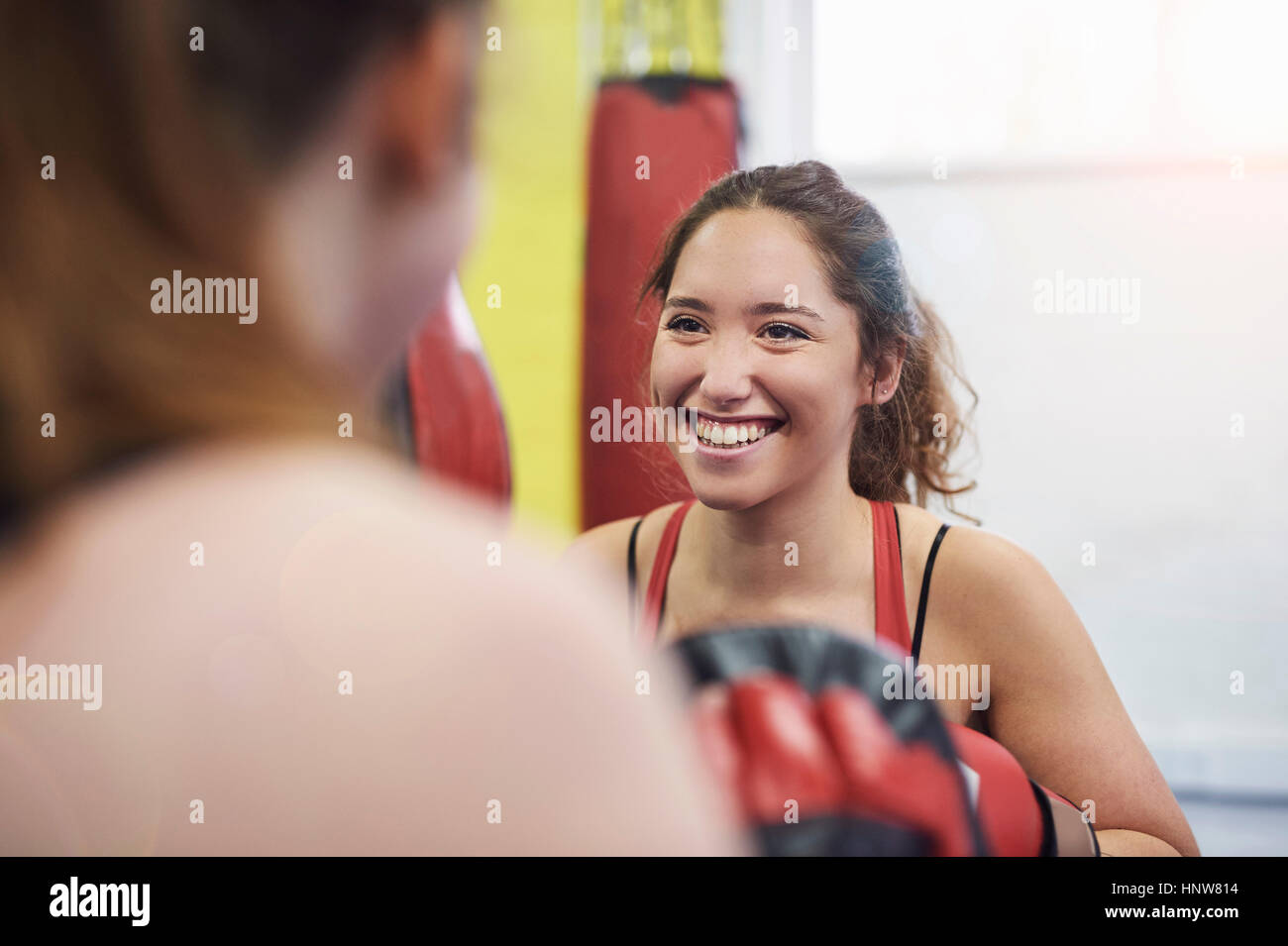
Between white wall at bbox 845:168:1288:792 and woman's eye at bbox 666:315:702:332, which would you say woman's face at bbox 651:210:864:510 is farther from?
white wall at bbox 845:168:1288:792

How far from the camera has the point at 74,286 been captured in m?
0.49

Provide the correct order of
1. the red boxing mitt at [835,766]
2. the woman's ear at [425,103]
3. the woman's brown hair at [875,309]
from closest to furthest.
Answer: the woman's ear at [425,103]
the red boxing mitt at [835,766]
the woman's brown hair at [875,309]

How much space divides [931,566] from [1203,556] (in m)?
0.34

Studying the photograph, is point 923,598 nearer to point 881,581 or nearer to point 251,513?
point 881,581

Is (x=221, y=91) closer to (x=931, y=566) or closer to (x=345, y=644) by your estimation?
(x=345, y=644)

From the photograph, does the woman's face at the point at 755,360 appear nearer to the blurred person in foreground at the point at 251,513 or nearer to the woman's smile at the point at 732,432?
the woman's smile at the point at 732,432

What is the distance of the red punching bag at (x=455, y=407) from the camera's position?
108 centimetres

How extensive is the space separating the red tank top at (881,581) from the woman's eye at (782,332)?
194 millimetres

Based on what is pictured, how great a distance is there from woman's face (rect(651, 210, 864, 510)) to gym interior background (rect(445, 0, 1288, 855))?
0.11m

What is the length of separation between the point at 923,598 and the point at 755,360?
0.30m

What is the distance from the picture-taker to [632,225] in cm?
105

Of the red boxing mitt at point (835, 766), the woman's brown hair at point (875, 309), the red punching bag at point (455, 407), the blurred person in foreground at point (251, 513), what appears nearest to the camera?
the blurred person in foreground at point (251, 513)

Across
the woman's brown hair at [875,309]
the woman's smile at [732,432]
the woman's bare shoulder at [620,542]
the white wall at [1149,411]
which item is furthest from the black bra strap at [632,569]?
the white wall at [1149,411]
